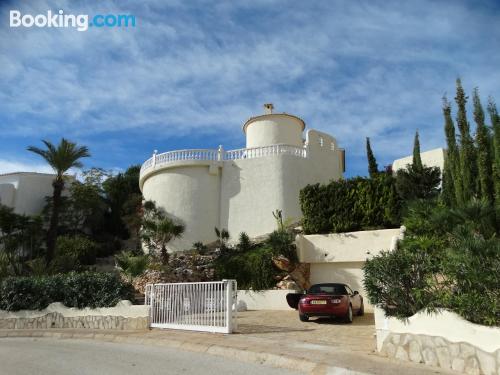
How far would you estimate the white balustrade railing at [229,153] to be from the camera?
83.3ft

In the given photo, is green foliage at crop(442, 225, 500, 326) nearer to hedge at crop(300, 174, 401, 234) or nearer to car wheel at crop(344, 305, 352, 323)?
car wheel at crop(344, 305, 352, 323)

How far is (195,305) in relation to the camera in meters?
11.2

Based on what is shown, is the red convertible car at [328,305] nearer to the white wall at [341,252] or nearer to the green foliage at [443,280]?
the green foliage at [443,280]

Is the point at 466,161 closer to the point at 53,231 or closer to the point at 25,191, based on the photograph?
the point at 53,231

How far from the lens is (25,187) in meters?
32.5

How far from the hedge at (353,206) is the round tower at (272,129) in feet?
26.6

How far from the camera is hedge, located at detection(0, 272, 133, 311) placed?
45.6 feet

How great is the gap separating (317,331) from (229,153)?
17.0 meters

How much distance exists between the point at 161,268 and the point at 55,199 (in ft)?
28.3

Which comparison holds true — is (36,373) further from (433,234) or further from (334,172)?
(334,172)

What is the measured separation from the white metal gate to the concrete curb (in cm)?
98

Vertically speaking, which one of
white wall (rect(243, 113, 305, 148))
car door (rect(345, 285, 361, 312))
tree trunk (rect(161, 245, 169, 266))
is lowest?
car door (rect(345, 285, 361, 312))

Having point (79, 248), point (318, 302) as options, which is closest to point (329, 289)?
point (318, 302)

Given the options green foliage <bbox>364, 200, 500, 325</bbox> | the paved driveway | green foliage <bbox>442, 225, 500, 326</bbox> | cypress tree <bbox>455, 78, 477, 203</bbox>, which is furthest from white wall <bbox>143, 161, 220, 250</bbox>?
green foliage <bbox>442, 225, 500, 326</bbox>
